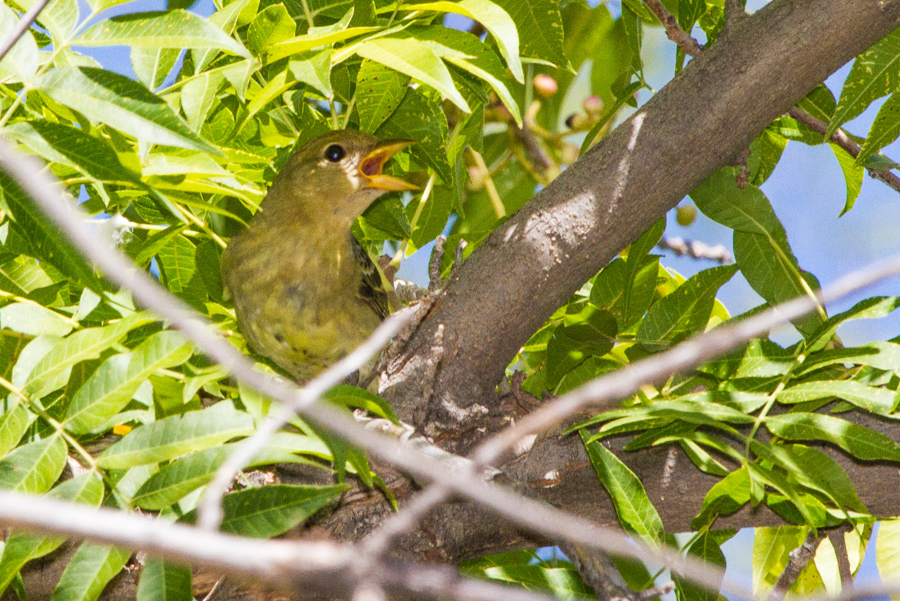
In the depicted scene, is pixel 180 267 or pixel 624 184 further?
pixel 180 267

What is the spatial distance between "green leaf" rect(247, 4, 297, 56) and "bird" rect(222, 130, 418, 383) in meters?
0.73

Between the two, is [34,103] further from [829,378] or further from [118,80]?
[829,378]

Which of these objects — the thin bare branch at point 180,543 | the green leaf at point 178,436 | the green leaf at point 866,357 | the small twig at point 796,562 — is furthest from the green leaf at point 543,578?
the thin bare branch at point 180,543

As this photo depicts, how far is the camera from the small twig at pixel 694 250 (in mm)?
4551

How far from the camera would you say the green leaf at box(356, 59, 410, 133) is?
2.78 metres

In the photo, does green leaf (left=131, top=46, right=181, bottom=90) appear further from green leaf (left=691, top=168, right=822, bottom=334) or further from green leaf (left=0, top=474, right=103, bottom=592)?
green leaf (left=691, top=168, right=822, bottom=334)

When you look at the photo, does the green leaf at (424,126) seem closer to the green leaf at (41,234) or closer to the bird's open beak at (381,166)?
the bird's open beak at (381,166)

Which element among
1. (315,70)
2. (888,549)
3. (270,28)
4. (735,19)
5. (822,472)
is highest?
(735,19)

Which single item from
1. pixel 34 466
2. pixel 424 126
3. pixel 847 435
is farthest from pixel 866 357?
pixel 34 466

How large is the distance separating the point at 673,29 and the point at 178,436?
1.96 metres

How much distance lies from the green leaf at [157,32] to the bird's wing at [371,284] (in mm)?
1759

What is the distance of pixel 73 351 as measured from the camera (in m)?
2.07

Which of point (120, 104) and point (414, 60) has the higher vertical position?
point (414, 60)

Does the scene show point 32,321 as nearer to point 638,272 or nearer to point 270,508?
point 270,508
